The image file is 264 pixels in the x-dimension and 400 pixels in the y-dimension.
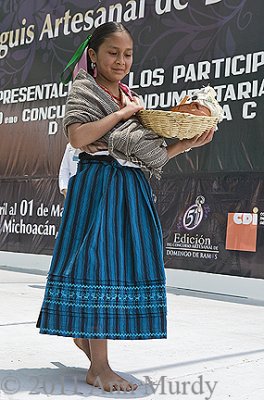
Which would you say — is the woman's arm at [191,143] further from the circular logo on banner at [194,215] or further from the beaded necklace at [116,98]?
the circular logo on banner at [194,215]

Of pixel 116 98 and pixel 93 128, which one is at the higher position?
pixel 116 98

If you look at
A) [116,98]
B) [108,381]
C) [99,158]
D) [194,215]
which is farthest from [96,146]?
[194,215]

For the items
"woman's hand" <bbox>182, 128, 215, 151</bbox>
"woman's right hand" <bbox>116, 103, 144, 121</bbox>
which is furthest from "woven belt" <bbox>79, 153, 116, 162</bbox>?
"woman's hand" <bbox>182, 128, 215, 151</bbox>

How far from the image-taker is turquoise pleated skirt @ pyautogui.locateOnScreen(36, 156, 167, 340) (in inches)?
82.6

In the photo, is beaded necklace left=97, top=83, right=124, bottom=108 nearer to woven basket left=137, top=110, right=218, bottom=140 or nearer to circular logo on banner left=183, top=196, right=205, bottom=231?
woven basket left=137, top=110, right=218, bottom=140

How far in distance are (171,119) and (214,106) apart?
8.8 inches

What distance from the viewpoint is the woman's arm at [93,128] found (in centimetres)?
209

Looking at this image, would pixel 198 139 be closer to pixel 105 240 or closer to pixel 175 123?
pixel 175 123

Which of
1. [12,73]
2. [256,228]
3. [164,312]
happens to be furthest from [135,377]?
[12,73]

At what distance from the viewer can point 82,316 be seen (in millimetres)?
2094

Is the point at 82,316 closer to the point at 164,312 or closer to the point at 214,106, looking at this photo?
the point at 164,312

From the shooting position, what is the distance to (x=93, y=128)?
210cm

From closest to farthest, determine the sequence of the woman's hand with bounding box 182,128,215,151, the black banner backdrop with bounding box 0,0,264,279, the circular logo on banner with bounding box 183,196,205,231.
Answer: the woman's hand with bounding box 182,128,215,151 < the black banner backdrop with bounding box 0,0,264,279 < the circular logo on banner with bounding box 183,196,205,231

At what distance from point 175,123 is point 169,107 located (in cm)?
397
